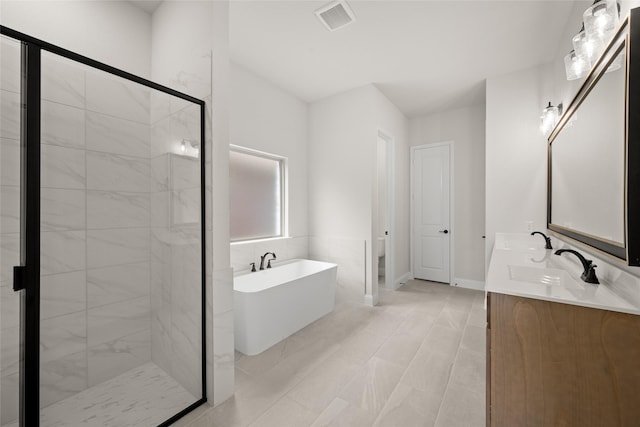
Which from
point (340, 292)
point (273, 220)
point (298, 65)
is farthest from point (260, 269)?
point (298, 65)

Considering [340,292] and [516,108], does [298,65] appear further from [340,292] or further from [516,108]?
[340,292]

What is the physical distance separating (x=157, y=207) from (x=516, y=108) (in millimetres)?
3966

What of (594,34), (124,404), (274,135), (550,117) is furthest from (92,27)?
(550,117)

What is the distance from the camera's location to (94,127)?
190 centimetres

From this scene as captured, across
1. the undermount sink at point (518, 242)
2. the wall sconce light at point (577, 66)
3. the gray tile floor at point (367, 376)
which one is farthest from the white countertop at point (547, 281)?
the wall sconce light at point (577, 66)

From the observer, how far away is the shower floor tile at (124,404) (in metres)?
1.57

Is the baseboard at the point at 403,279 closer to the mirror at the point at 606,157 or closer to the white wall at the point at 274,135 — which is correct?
the white wall at the point at 274,135

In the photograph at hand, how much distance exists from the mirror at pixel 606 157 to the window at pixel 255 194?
285 cm

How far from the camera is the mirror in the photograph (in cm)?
95

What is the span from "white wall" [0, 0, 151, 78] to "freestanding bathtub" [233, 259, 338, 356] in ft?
6.99

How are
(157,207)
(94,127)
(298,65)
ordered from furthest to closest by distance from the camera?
1. (298,65)
2. (157,207)
3. (94,127)

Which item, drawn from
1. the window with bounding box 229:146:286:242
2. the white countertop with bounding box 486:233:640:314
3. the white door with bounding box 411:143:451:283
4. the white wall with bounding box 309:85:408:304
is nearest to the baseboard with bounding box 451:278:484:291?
the white door with bounding box 411:143:451:283

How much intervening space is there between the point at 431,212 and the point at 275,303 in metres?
3.28

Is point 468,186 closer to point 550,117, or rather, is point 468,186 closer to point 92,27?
point 550,117
